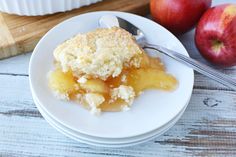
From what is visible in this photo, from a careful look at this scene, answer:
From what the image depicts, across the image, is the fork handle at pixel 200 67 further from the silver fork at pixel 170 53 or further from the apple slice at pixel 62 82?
the apple slice at pixel 62 82

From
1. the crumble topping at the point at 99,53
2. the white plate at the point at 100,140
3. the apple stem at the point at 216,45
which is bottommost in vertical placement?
the white plate at the point at 100,140

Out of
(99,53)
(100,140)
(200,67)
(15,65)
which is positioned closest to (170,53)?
(200,67)

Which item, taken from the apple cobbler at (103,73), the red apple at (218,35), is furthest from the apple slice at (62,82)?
the red apple at (218,35)

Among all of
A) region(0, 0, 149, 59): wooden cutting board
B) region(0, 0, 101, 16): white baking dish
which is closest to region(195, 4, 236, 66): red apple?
region(0, 0, 149, 59): wooden cutting board

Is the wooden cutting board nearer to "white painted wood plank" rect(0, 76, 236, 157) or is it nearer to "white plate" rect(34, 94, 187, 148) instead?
"white painted wood plank" rect(0, 76, 236, 157)

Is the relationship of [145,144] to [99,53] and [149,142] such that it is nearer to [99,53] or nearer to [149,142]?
[149,142]

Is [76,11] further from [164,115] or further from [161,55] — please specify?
[164,115]
